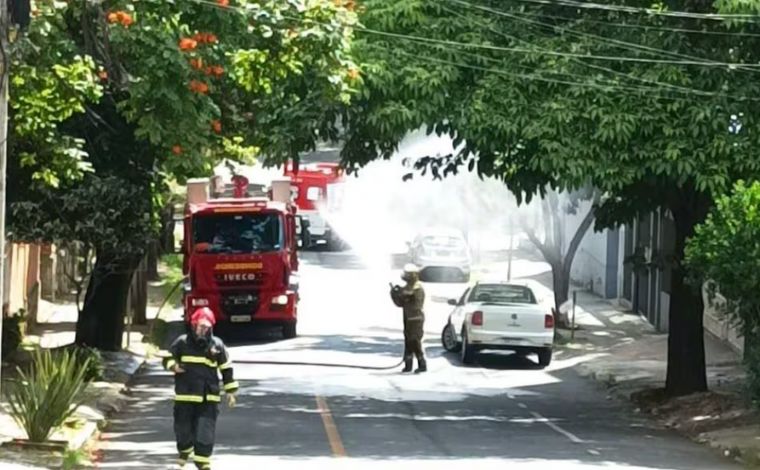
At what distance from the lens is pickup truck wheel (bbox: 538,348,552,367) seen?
1251 inches

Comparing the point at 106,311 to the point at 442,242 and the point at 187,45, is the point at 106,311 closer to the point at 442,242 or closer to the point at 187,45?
the point at 187,45

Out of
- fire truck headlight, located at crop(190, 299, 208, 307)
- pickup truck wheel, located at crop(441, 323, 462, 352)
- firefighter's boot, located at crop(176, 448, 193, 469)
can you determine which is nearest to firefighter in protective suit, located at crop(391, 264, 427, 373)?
pickup truck wheel, located at crop(441, 323, 462, 352)

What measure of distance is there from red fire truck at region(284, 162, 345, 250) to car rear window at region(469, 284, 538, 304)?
84.3ft

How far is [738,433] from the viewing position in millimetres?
20875

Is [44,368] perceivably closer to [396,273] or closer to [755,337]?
[755,337]

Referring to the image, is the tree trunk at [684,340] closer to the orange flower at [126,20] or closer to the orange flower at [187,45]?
the orange flower at [187,45]

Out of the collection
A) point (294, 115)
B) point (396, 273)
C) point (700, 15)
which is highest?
point (700, 15)

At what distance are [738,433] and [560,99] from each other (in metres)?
4.90

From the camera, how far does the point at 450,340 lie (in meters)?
33.8

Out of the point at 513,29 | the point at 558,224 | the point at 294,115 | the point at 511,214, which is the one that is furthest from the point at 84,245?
the point at 511,214

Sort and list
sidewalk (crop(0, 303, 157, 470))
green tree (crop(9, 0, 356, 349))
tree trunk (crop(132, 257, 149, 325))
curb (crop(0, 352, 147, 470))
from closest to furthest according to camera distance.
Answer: curb (crop(0, 352, 147, 470))
sidewalk (crop(0, 303, 157, 470))
green tree (crop(9, 0, 356, 349))
tree trunk (crop(132, 257, 149, 325))

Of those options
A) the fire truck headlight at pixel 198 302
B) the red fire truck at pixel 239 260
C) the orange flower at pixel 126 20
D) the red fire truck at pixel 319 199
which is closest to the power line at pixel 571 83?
the orange flower at pixel 126 20

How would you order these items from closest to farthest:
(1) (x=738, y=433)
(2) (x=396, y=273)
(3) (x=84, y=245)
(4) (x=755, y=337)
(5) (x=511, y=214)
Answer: (4) (x=755, y=337), (1) (x=738, y=433), (3) (x=84, y=245), (5) (x=511, y=214), (2) (x=396, y=273)

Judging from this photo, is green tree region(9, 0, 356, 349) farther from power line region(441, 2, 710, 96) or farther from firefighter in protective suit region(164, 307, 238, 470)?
firefighter in protective suit region(164, 307, 238, 470)
